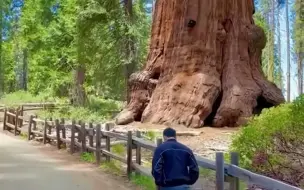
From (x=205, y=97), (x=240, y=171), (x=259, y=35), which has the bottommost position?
(x=240, y=171)

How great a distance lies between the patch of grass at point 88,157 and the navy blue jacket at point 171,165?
25.3ft

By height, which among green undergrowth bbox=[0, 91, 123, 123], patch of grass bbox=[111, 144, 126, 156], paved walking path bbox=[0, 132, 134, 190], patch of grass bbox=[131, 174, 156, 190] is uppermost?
green undergrowth bbox=[0, 91, 123, 123]

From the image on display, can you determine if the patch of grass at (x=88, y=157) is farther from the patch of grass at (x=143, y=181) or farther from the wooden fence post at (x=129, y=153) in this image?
the patch of grass at (x=143, y=181)

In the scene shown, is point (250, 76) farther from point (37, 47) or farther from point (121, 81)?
point (37, 47)

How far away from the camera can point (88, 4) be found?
2927cm

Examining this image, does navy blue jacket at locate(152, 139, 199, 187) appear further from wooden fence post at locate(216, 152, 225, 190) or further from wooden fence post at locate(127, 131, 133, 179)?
wooden fence post at locate(127, 131, 133, 179)

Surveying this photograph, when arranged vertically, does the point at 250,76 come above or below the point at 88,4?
below

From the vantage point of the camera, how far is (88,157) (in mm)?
14219

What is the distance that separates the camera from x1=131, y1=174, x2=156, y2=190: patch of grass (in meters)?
9.84

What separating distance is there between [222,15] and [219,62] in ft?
6.59

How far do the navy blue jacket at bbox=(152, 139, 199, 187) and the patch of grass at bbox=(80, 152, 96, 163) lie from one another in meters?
7.72

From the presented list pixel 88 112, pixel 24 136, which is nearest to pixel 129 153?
pixel 24 136

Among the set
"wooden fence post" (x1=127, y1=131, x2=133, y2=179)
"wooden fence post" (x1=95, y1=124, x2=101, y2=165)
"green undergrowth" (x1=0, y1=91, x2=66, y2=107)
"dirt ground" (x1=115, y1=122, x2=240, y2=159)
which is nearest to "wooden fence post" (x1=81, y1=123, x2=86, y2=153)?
"wooden fence post" (x1=95, y1=124, x2=101, y2=165)

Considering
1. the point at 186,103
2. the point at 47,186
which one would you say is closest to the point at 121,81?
the point at 186,103
